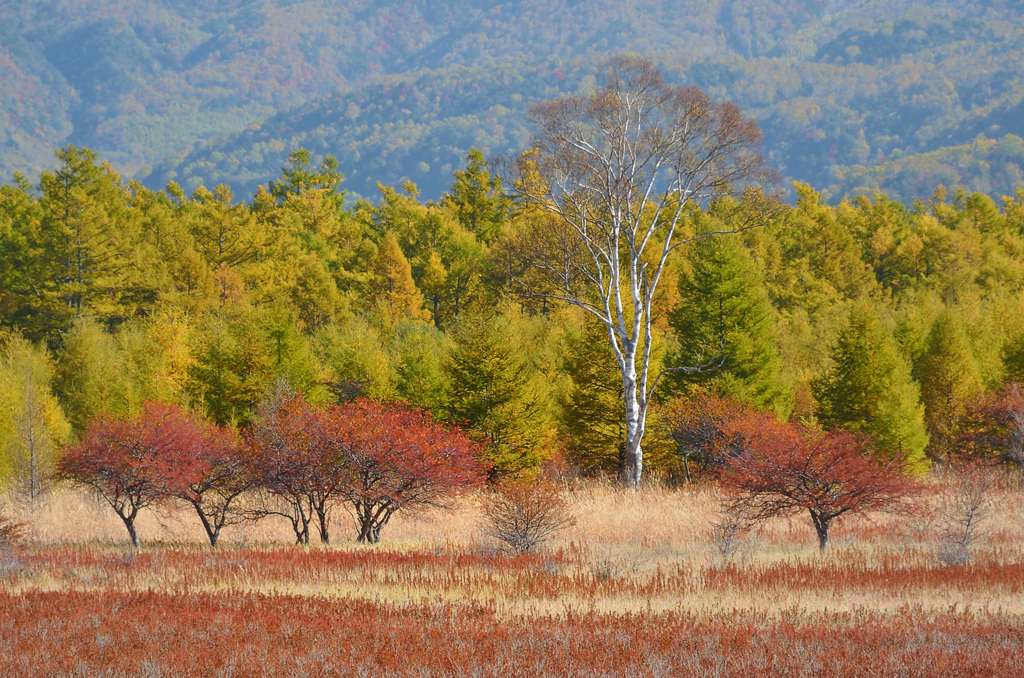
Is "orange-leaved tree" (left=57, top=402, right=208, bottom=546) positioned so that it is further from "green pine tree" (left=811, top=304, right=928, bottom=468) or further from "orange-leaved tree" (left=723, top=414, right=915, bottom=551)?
"green pine tree" (left=811, top=304, right=928, bottom=468)

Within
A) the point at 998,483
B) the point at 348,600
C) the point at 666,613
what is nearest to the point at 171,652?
the point at 348,600

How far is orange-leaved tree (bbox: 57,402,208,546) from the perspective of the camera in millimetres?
15859

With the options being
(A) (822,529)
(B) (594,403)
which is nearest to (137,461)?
(A) (822,529)

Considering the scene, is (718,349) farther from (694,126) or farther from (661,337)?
(694,126)

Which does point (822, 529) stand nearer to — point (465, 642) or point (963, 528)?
point (963, 528)

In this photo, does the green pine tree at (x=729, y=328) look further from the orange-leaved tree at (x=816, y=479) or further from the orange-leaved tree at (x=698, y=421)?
the orange-leaved tree at (x=816, y=479)

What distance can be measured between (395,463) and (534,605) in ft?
18.8

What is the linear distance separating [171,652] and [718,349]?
22469 mm

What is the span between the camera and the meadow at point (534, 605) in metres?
8.22

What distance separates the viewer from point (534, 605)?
11.0 metres

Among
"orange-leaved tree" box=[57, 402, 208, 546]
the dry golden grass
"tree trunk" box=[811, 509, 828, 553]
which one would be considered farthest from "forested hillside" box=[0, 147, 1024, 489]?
"tree trunk" box=[811, 509, 828, 553]

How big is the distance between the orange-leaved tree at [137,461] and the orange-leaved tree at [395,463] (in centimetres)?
277

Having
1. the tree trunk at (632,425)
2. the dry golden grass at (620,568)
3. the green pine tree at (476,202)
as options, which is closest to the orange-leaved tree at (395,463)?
the dry golden grass at (620,568)

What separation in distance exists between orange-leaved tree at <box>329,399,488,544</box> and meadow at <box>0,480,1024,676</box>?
103 cm
